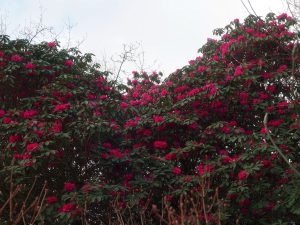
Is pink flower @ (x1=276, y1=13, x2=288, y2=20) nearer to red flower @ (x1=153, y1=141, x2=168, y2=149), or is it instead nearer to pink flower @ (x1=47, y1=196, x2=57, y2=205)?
red flower @ (x1=153, y1=141, x2=168, y2=149)

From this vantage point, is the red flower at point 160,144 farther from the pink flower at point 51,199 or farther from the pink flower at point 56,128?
the pink flower at point 51,199

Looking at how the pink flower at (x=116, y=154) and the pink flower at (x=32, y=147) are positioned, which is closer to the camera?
the pink flower at (x=32, y=147)

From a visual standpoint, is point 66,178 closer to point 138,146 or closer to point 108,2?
point 138,146

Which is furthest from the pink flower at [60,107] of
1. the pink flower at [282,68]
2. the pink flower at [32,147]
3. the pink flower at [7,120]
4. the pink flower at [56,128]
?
the pink flower at [282,68]

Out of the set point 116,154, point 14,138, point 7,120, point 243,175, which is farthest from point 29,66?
point 243,175

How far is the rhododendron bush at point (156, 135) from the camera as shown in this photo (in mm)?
5062

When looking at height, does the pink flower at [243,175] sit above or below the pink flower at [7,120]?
below

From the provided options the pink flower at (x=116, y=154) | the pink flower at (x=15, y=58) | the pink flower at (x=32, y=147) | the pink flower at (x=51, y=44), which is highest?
the pink flower at (x=51, y=44)

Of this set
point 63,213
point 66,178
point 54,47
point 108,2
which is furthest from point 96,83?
point 108,2

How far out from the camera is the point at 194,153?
623 cm

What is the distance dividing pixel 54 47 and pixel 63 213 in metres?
3.23

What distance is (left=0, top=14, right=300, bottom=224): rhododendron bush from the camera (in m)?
5.06

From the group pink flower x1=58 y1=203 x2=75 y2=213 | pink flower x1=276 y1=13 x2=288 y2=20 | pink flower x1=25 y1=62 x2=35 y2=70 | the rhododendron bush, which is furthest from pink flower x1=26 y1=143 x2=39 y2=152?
pink flower x1=276 y1=13 x2=288 y2=20

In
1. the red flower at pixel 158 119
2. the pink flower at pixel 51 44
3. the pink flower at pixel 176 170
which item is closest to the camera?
the pink flower at pixel 176 170
